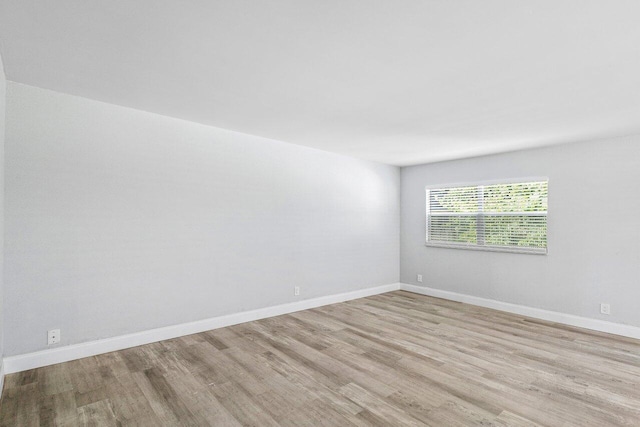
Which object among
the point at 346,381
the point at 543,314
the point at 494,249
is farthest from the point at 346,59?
the point at 543,314

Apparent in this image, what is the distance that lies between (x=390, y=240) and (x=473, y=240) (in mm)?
1422

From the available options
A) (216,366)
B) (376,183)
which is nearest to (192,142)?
(216,366)

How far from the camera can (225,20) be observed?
1.78m

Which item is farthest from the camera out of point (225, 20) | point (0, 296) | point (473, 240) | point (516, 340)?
point (473, 240)

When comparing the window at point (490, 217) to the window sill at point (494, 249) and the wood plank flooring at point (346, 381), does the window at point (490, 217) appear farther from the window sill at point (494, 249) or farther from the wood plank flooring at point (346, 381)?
the wood plank flooring at point (346, 381)

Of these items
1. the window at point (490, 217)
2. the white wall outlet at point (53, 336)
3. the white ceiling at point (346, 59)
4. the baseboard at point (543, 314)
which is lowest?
the baseboard at point (543, 314)

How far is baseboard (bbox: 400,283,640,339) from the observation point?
3.79 m

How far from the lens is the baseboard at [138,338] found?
274 centimetres

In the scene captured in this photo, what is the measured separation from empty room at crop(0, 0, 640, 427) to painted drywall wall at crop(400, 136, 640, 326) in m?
0.02

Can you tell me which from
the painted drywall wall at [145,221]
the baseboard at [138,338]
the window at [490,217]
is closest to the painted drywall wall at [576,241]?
the window at [490,217]

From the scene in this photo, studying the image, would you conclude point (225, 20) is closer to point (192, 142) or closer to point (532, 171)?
point (192, 142)

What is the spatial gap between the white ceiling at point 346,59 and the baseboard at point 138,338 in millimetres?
2263

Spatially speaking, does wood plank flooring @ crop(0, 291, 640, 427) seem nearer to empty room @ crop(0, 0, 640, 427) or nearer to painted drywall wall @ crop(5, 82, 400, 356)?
empty room @ crop(0, 0, 640, 427)

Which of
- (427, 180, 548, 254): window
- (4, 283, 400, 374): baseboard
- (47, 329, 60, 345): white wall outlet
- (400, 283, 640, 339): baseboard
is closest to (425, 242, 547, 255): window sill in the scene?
(427, 180, 548, 254): window
